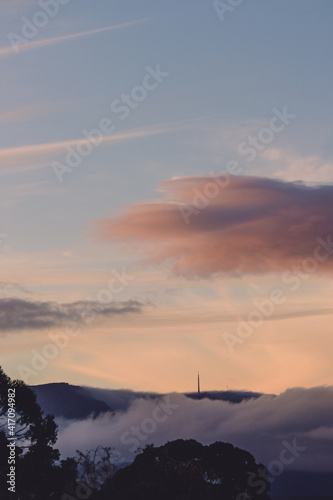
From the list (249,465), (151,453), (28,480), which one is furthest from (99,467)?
(249,465)

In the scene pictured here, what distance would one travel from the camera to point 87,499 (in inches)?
1396

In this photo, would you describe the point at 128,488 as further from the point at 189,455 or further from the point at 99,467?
the point at 189,455

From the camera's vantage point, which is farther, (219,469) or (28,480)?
(219,469)

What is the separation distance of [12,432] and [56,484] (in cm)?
546

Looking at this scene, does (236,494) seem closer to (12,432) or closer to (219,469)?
(219,469)

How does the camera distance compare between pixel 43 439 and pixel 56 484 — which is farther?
pixel 43 439

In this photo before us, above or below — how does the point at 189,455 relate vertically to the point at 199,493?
above

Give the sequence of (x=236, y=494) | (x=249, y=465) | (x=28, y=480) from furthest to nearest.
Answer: (x=249, y=465), (x=236, y=494), (x=28, y=480)

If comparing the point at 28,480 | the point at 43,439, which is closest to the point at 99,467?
the point at 28,480

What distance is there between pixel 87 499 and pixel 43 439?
102 ft

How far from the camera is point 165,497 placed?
1350 inches

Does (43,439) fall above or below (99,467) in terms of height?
above

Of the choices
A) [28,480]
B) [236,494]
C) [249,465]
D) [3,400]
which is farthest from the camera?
[249,465]

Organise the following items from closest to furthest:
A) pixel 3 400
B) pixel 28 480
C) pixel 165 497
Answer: pixel 165 497
pixel 28 480
pixel 3 400
